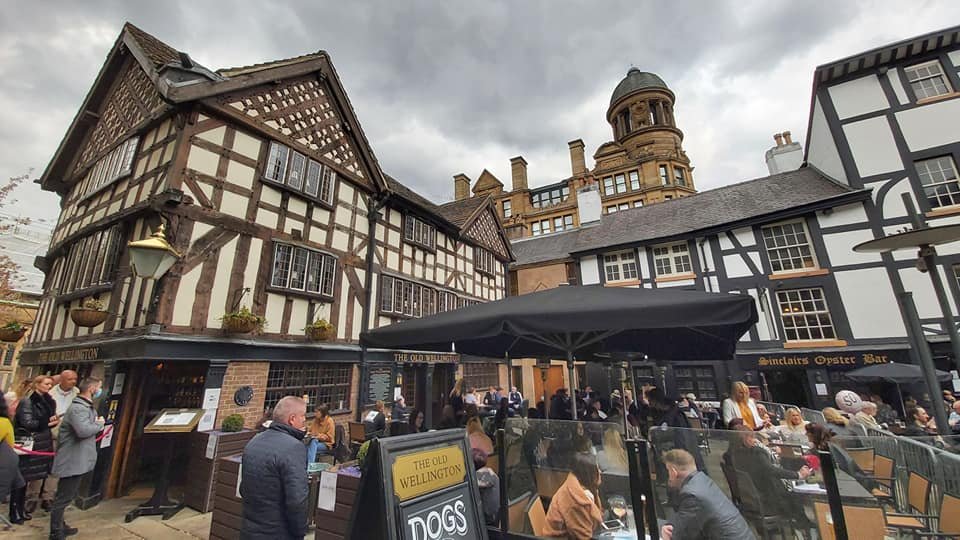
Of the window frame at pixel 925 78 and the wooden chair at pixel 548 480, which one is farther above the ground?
the window frame at pixel 925 78

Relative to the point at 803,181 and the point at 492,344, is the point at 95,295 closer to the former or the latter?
the point at 492,344

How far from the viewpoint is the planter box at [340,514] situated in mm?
3486

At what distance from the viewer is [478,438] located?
448 cm

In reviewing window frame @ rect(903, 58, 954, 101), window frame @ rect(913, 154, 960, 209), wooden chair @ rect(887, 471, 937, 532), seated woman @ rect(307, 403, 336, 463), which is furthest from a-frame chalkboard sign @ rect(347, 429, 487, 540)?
window frame @ rect(903, 58, 954, 101)

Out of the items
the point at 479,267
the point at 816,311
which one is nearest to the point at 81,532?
the point at 479,267

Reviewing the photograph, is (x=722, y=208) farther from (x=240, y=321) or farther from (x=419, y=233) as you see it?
(x=240, y=321)

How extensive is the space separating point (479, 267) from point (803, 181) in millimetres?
14656

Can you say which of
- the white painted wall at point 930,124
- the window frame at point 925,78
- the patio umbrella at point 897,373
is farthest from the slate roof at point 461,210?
the window frame at point 925,78

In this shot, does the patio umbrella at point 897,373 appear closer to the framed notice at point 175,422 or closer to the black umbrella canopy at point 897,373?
the black umbrella canopy at point 897,373

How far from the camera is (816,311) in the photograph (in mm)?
13414

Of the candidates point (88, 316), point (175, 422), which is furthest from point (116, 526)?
point (88, 316)

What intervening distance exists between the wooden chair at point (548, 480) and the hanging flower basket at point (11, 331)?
1148 centimetres

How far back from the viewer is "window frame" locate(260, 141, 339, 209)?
874 centimetres

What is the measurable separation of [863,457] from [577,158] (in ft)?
102
